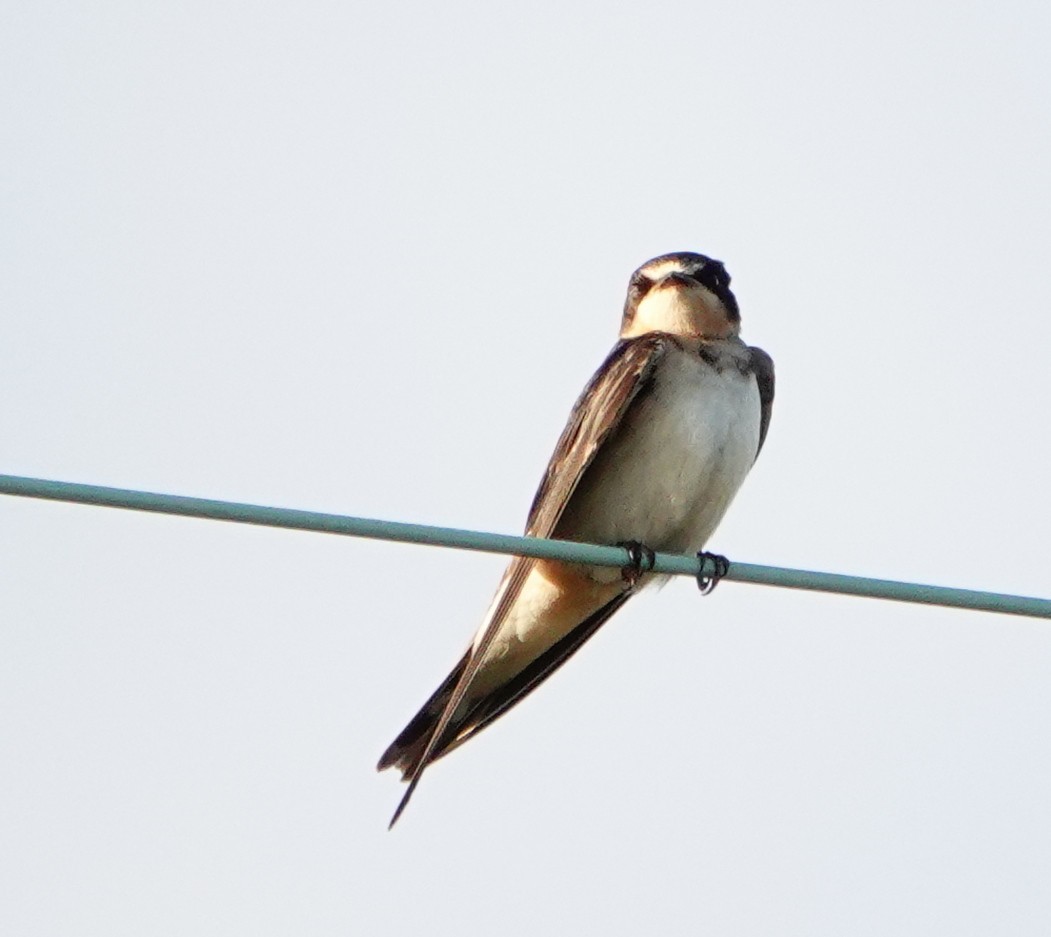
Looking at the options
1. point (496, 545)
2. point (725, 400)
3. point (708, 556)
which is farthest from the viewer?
point (725, 400)

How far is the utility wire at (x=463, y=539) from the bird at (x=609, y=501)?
2.12 m

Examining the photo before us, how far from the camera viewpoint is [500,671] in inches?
335

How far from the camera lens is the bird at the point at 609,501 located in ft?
26.5

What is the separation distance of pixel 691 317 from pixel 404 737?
2.16 m

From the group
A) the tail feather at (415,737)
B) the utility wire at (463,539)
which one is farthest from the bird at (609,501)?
the utility wire at (463,539)

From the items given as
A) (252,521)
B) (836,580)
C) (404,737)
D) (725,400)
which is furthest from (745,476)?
(252,521)

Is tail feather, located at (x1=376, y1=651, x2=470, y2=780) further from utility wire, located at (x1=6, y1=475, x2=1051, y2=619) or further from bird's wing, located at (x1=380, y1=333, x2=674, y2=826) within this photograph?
utility wire, located at (x1=6, y1=475, x2=1051, y2=619)

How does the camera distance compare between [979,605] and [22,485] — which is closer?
[22,485]

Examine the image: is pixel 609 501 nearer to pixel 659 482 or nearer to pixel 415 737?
pixel 659 482

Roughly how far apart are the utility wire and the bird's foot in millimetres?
1359

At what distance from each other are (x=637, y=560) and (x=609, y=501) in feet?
2.61

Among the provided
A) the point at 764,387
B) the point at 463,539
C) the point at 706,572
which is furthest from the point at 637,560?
the point at 463,539

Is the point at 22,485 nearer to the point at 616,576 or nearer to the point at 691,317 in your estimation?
the point at 616,576

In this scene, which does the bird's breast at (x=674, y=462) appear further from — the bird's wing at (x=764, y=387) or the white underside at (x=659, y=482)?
the bird's wing at (x=764, y=387)
